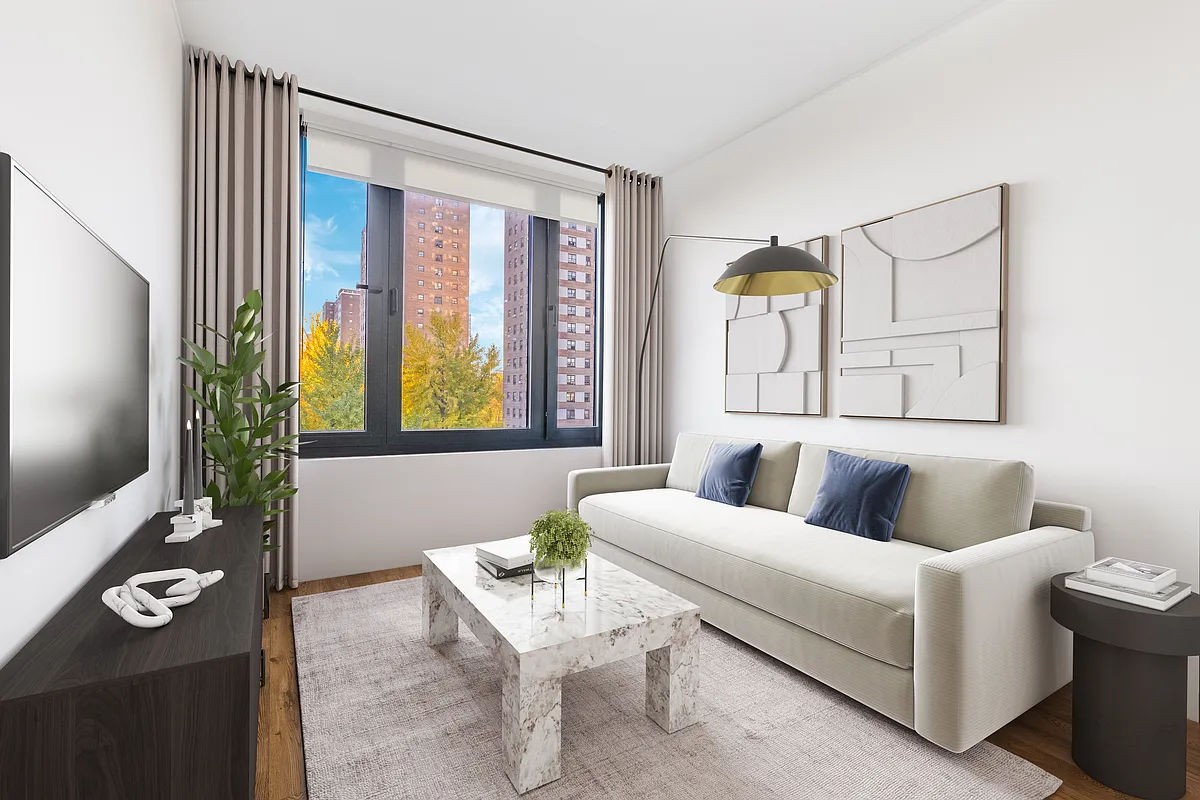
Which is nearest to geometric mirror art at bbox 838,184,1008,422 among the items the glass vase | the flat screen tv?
the glass vase

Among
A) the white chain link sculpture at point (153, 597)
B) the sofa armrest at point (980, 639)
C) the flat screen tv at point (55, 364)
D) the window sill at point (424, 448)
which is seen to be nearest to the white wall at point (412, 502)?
the window sill at point (424, 448)

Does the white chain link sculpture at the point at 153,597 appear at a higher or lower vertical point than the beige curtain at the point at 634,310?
lower

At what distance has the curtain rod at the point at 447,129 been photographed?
3.31 m

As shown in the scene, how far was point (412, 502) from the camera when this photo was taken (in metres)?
3.64

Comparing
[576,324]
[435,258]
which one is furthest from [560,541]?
[576,324]

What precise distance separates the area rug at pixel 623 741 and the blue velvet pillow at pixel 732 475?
38.6 inches

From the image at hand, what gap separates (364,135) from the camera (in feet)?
11.5

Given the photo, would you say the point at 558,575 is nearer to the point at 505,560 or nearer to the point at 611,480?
the point at 505,560

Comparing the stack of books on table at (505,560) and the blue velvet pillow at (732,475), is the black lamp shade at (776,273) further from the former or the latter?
the stack of books on table at (505,560)

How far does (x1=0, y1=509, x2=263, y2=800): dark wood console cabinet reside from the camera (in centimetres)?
98

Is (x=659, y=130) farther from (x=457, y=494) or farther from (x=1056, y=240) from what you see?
(x=457, y=494)

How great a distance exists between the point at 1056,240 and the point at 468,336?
3.18 meters

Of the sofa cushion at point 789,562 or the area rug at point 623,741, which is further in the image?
the sofa cushion at point 789,562

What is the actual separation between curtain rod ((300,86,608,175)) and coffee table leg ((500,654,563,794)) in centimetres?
320
